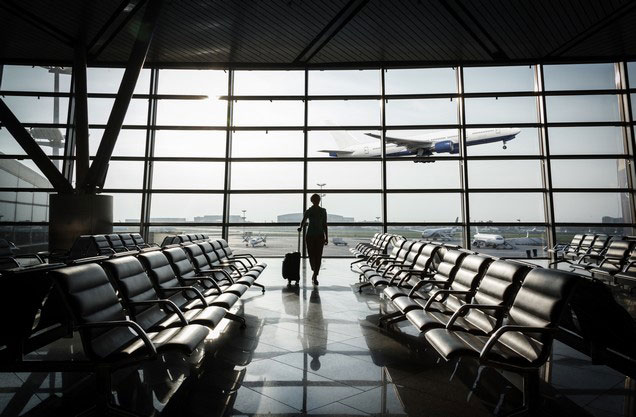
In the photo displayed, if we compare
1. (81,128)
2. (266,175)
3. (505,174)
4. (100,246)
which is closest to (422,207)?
(505,174)

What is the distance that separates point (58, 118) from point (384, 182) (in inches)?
321

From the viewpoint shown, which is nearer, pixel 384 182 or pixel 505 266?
pixel 505 266

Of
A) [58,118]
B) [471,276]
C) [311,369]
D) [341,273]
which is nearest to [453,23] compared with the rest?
[341,273]

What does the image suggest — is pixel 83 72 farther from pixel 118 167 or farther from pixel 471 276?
pixel 471 276

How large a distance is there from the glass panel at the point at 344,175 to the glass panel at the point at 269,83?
6.76 feet

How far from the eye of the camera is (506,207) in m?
7.82

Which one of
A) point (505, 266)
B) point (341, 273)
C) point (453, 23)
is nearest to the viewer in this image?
Result: point (505, 266)

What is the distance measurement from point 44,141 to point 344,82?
24.8 ft

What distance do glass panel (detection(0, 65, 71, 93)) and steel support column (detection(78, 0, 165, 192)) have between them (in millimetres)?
2971

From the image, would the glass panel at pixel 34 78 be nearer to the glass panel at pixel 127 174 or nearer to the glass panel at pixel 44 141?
the glass panel at pixel 44 141

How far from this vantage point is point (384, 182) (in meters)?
7.95

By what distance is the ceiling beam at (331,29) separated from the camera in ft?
21.6

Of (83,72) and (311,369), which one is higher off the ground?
(83,72)

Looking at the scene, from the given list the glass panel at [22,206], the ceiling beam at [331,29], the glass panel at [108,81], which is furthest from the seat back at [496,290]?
the glass panel at [22,206]
